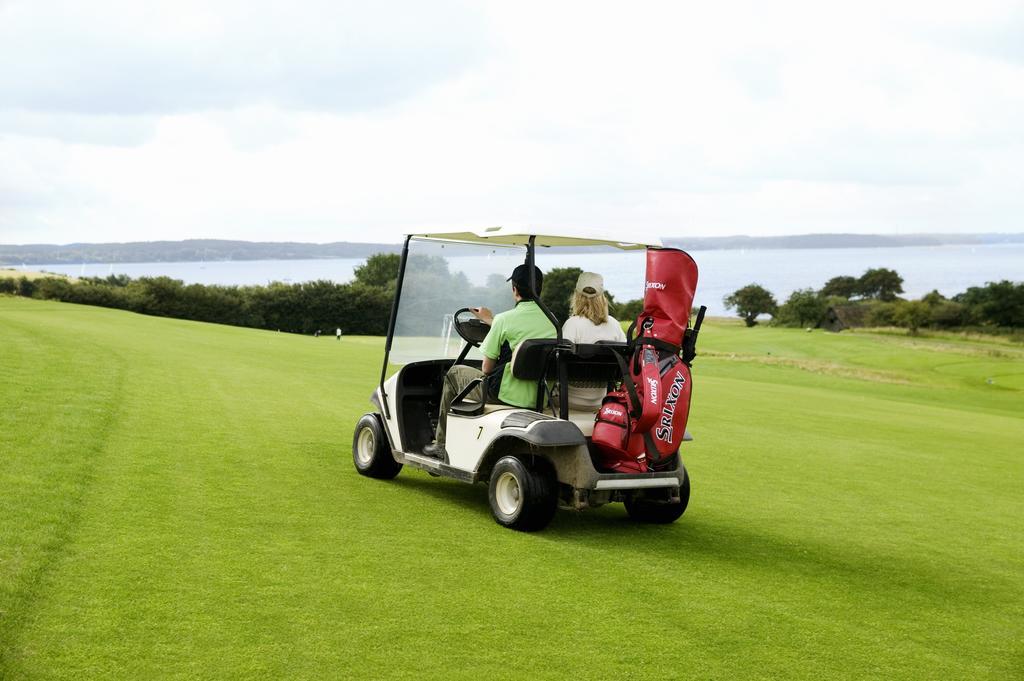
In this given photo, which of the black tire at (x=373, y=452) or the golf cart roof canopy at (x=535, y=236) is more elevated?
the golf cart roof canopy at (x=535, y=236)

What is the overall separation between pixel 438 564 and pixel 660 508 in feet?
7.51

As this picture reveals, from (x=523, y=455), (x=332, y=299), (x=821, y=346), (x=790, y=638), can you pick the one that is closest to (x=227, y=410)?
(x=523, y=455)

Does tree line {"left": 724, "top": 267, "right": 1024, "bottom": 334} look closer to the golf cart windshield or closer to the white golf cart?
the golf cart windshield

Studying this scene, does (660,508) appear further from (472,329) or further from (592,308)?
(472,329)

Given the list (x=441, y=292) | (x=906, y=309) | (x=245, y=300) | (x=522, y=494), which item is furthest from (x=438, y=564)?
(x=906, y=309)

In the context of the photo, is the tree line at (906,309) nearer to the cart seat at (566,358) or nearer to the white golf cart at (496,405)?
the white golf cart at (496,405)

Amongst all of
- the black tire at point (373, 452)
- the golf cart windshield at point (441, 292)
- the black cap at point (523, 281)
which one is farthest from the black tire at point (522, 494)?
the golf cart windshield at point (441, 292)

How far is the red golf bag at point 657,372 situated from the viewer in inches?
263

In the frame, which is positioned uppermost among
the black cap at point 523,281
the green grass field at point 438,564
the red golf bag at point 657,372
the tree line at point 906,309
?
the tree line at point 906,309

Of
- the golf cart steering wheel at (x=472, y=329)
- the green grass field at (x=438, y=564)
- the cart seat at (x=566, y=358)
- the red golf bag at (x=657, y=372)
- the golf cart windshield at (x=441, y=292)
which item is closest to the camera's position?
the green grass field at (x=438, y=564)

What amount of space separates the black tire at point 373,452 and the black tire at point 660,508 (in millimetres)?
2139

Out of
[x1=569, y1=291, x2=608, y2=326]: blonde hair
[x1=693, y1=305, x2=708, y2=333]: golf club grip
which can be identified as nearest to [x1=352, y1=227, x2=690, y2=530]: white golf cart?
[x1=569, y1=291, x2=608, y2=326]: blonde hair

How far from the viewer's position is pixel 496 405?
24.0 ft

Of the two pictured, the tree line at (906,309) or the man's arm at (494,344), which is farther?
the tree line at (906,309)
